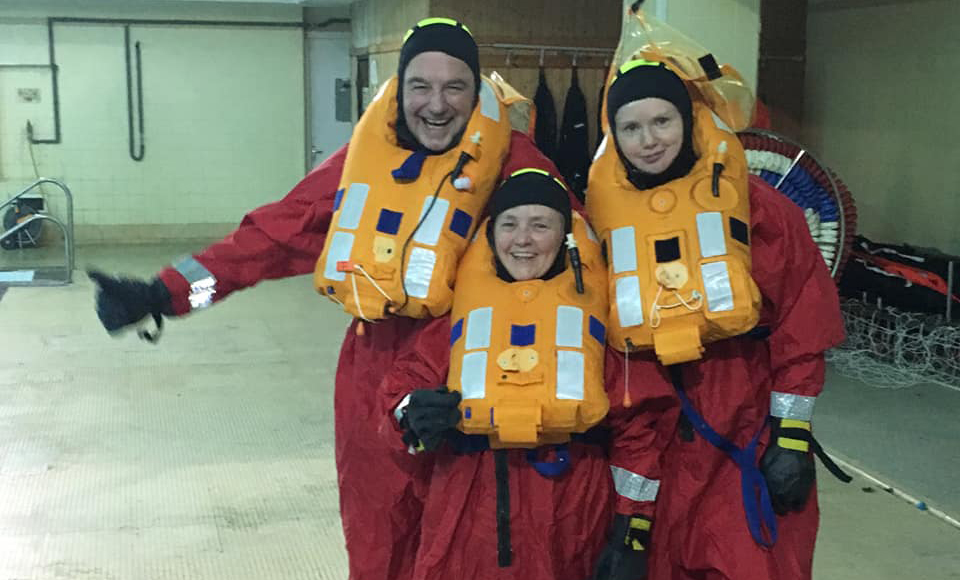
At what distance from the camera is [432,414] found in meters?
2.07

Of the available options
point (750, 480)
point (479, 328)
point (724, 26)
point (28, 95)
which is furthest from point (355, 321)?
point (28, 95)

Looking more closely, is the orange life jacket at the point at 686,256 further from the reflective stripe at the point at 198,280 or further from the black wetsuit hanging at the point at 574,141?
the black wetsuit hanging at the point at 574,141

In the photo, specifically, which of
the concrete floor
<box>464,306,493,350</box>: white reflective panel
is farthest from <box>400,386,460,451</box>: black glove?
the concrete floor

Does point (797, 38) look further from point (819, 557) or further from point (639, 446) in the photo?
point (639, 446)

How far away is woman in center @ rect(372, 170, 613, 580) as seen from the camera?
2.08 m

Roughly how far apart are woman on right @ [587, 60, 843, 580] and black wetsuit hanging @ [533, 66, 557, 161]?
497 centimetres

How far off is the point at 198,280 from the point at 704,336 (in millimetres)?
1168

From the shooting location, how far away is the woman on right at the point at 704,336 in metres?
2.12

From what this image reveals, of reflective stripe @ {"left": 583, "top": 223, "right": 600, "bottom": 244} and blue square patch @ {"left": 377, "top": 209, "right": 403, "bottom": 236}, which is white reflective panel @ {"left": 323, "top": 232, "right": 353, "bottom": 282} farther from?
reflective stripe @ {"left": 583, "top": 223, "right": 600, "bottom": 244}

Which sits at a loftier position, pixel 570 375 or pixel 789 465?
pixel 570 375

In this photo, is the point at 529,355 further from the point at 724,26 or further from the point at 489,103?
the point at 724,26

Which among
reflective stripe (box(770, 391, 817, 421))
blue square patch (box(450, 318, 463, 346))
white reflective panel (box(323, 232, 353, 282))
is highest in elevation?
white reflective panel (box(323, 232, 353, 282))

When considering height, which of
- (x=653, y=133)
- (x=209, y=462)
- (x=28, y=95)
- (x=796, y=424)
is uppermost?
(x=28, y=95)

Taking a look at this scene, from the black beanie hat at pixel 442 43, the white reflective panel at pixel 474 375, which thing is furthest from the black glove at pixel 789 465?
the black beanie hat at pixel 442 43
